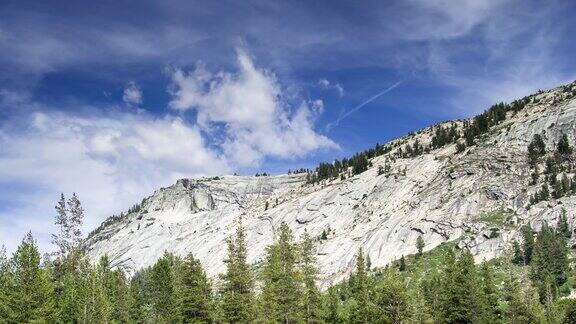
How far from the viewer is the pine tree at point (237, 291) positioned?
205 feet

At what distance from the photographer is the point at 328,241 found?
633 feet

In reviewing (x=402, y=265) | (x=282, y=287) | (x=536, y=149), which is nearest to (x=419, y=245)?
(x=402, y=265)

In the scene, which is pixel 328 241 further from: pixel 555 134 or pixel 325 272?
pixel 555 134

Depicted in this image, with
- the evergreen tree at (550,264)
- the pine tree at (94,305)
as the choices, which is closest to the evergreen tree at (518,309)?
the evergreen tree at (550,264)

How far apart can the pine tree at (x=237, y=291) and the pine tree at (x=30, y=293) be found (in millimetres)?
20779

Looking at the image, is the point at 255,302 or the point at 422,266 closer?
the point at 255,302

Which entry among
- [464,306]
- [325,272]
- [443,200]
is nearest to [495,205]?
[443,200]

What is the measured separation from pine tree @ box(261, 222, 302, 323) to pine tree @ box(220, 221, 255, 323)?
2292 mm

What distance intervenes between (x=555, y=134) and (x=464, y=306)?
156 m

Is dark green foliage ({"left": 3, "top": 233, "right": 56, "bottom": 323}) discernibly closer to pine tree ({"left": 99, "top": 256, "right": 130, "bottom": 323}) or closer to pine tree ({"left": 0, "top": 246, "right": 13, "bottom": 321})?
pine tree ({"left": 0, "top": 246, "right": 13, "bottom": 321})

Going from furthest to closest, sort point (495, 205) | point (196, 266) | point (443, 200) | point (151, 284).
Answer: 1. point (443, 200)
2. point (495, 205)
3. point (151, 284)
4. point (196, 266)

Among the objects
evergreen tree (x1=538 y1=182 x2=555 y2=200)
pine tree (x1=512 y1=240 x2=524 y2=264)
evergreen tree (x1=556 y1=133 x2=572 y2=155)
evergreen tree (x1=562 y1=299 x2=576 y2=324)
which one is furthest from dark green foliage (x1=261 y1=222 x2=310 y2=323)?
evergreen tree (x1=556 y1=133 x2=572 y2=155)

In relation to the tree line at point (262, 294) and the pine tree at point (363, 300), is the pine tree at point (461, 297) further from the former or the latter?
the pine tree at point (363, 300)

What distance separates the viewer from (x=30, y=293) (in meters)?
58.9
